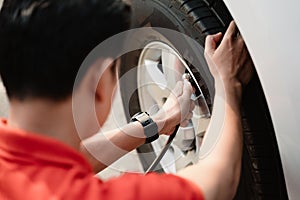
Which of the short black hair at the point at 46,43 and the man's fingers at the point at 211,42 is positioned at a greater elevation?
the short black hair at the point at 46,43

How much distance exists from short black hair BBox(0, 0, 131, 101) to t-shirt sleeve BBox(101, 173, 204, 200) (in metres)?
0.18

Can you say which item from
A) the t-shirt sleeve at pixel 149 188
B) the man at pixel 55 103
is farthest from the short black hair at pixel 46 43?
the t-shirt sleeve at pixel 149 188

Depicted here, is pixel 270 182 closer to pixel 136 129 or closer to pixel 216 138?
pixel 216 138

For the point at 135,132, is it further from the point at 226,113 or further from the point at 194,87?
the point at 226,113

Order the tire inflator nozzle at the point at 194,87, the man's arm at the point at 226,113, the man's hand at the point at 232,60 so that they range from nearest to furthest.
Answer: the man's arm at the point at 226,113
the man's hand at the point at 232,60
the tire inflator nozzle at the point at 194,87

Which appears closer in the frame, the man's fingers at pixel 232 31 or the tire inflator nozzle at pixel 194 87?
the man's fingers at pixel 232 31

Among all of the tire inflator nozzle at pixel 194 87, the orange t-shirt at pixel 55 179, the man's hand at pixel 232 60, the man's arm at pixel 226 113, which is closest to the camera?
the orange t-shirt at pixel 55 179

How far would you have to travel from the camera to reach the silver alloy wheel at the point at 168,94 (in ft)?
5.43

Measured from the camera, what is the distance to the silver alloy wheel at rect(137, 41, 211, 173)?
5.43 ft

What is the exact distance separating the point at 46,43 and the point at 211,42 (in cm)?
49

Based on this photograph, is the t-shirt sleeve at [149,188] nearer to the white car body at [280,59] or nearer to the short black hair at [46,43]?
the short black hair at [46,43]

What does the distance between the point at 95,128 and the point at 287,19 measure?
44 centimetres

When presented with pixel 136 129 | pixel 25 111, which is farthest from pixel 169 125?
pixel 25 111

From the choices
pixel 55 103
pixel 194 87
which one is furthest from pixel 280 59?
pixel 55 103
